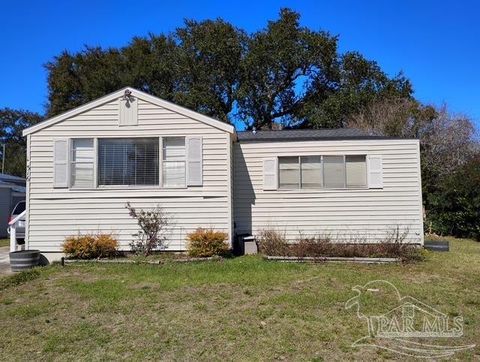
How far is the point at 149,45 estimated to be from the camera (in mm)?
30672

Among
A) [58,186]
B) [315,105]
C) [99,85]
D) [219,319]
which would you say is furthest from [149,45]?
[219,319]

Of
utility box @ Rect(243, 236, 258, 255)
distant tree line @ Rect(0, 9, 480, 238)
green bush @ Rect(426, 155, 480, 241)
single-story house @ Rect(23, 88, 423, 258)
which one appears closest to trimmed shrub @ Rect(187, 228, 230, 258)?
single-story house @ Rect(23, 88, 423, 258)

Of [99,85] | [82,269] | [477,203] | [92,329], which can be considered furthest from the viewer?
[99,85]

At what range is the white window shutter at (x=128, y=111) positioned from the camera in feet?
37.4

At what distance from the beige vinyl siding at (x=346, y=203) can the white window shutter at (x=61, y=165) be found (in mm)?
4455

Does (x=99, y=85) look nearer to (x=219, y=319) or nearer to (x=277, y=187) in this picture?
(x=277, y=187)

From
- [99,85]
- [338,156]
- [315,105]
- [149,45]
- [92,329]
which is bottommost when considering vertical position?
[92,329]

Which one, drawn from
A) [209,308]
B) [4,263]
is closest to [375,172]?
[209,308]

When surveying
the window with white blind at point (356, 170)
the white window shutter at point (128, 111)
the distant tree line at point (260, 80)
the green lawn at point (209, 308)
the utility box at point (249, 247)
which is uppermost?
Answer: the distant tree line at point (260, 80)

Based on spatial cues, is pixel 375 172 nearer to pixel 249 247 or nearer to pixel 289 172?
pixel 289 172

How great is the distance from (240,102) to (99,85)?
30.0 feet

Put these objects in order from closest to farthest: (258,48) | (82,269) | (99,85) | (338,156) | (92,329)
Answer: (92,329) → (82,269) → (338,156) → (258,48) → (99,85)

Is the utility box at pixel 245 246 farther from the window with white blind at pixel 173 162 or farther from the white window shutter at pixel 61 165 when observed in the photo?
the white window shutter at pixel 61 165

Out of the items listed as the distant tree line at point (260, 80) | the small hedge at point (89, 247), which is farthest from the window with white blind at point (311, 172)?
the distant tree line at point (260, 80)
